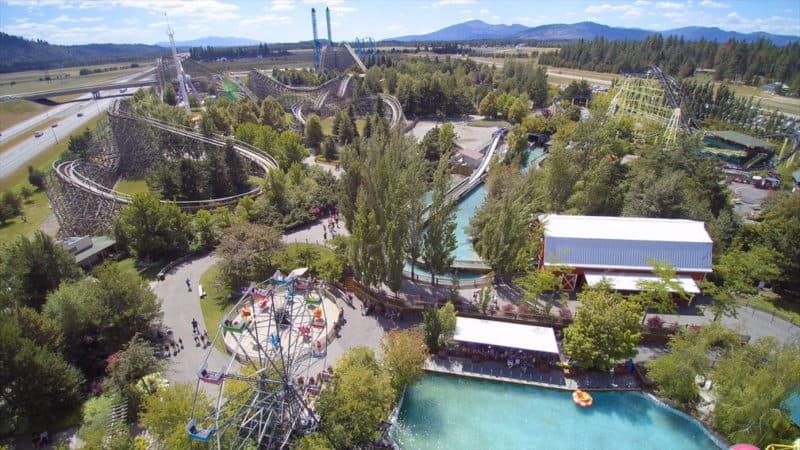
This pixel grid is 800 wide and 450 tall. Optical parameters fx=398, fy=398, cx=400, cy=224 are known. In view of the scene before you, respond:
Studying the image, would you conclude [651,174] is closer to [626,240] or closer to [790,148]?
[626,240]

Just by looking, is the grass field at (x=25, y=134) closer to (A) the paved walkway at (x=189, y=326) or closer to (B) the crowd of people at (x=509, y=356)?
(A) the paved walkway at (x=189, y=326)

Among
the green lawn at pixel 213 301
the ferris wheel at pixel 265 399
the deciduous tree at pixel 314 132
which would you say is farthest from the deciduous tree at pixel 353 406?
the deciduous tree at pixel 314 132

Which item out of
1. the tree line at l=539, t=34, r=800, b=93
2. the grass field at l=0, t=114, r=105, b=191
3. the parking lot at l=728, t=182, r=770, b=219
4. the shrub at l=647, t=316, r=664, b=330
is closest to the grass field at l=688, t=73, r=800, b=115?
the tree line at l=539, t=34, r=800, b=93

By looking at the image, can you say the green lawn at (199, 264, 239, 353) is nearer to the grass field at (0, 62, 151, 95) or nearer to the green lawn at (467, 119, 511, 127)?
the green lawn at (467, 119, 511, 127)

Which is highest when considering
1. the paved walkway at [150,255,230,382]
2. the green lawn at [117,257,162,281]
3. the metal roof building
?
the metal roof building

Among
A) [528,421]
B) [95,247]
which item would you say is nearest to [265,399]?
[528,421]

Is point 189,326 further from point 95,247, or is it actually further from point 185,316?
point 95,247
